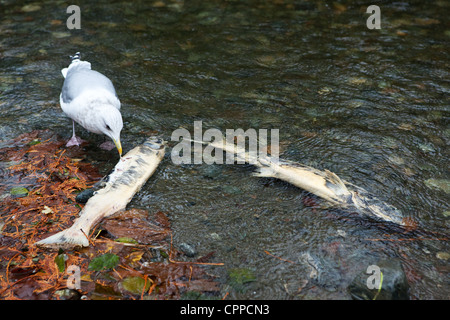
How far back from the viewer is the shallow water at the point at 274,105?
11.8 feet

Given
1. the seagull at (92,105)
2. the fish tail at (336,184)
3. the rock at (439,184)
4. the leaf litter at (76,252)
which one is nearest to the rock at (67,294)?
the leaf litter at (76,252)

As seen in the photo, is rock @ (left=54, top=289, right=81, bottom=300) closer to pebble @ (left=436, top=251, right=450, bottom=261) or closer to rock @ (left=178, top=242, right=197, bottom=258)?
rock @ (left=178, top=242, right=197, bottom=258)

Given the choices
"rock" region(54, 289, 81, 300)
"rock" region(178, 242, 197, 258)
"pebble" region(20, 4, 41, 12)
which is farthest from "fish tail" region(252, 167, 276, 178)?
"pebble" region(20, 4, 41, 12)

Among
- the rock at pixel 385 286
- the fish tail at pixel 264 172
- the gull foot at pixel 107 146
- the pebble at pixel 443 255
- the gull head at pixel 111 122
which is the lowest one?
the pebble at pixel 443 255

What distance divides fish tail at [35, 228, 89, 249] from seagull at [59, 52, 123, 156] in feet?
3.68

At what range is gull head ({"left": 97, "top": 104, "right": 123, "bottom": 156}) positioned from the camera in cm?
444

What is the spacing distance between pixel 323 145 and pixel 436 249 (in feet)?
5.61

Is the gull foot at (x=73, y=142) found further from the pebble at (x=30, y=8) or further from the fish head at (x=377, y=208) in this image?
the pebble at (x=30, y=8)

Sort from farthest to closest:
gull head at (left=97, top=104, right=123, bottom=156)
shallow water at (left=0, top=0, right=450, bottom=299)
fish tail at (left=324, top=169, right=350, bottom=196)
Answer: gull head at (left=97, top=104, right=123, bottom=156) → fish tail at (left=324, top=169, right=350, bottom=196) → shallow water at (left=0, top=0, right=450, bottom=299)

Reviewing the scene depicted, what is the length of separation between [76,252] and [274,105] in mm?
3172

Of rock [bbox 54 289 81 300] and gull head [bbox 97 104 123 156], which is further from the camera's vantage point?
gull head [bbox 97 104 123 156]

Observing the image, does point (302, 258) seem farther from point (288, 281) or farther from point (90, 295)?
point (90, 295)

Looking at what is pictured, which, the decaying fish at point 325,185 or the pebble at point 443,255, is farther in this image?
the decaying fish at point 325,185

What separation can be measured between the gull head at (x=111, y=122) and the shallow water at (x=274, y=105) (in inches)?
16.7
